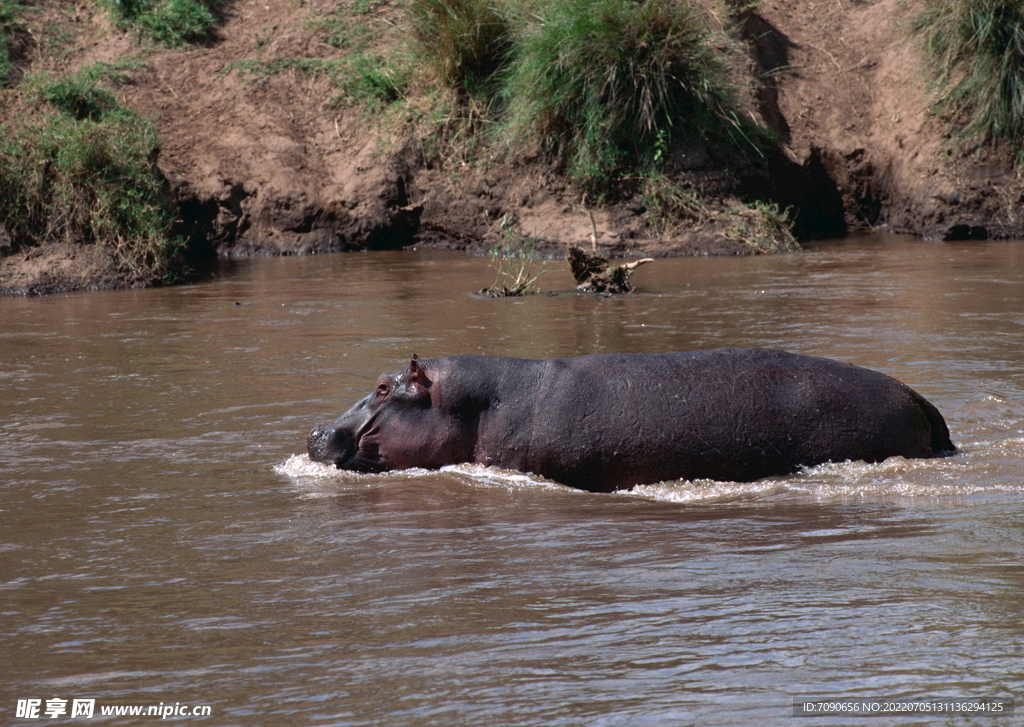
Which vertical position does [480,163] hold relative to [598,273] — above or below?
above

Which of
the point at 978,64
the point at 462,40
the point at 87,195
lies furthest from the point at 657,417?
the point at 978,64

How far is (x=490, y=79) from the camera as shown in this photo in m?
16.6

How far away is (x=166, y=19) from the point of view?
19016mm

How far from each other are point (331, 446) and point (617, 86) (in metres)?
10.4

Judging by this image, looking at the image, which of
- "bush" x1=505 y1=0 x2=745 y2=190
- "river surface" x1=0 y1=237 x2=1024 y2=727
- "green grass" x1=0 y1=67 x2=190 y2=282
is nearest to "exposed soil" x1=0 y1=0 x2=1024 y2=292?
"bush" x1=505 y1=0 x2=745 y2=190

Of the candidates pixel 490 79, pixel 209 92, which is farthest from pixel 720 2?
pixel 209 92

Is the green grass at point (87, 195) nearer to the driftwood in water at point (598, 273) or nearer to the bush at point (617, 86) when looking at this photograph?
the bush at point (617, 86)

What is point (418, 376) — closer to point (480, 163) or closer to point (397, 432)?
point (397, 432)

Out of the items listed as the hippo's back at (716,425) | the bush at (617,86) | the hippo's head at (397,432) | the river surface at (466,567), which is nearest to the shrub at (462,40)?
the bush at (617,86)

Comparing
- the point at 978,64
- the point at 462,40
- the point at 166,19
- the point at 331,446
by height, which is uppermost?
the point at 166,19

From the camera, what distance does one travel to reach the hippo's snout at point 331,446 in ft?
18.4

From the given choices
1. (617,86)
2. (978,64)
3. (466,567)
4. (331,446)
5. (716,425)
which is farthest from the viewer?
(978,64)

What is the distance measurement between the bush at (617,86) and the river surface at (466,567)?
7.24 meters

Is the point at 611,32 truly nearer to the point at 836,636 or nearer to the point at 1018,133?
the point at 1018,133
